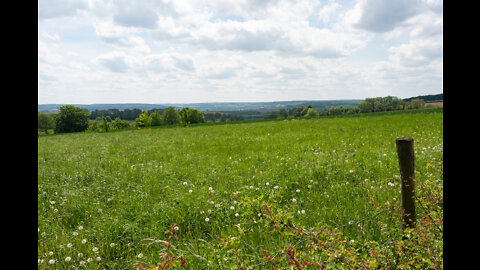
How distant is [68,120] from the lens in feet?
255

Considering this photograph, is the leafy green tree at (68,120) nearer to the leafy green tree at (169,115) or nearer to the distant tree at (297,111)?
the leafy green tree at (169,115)

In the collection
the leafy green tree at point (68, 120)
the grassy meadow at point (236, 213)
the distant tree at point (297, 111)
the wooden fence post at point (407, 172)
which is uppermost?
the distant tree at point (297, 111)

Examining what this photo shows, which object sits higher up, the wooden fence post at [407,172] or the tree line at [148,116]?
the tree line at [148,116]

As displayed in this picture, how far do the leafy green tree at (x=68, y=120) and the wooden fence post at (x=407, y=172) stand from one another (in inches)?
3589

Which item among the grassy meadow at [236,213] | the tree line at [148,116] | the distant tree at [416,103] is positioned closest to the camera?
the grassy meadow at [236,213]

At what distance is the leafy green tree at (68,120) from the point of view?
77375mm

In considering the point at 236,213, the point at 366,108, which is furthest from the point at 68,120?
the point at 366,108

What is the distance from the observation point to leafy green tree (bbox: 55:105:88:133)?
77.4 meters

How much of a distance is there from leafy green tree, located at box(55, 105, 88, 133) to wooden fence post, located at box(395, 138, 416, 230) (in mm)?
91168

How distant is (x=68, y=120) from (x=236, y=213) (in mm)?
90024

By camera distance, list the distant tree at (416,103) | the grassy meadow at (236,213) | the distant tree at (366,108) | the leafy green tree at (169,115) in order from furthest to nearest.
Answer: the leafy green tree at (169,115), the distant tree at (366,108), the distant tree at (416,103), the grassy meadow at (236,213)

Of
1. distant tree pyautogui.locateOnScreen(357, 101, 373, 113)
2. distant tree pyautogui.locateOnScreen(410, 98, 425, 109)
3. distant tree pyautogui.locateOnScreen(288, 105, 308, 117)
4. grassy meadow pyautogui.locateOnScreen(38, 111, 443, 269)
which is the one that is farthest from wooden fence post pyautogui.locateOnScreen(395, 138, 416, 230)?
distant tree pyautogui.locateOnScreen(288, 105, 308, 117)

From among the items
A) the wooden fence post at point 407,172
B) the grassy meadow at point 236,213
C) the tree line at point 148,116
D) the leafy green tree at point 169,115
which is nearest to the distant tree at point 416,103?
the tree line at point 148,116
